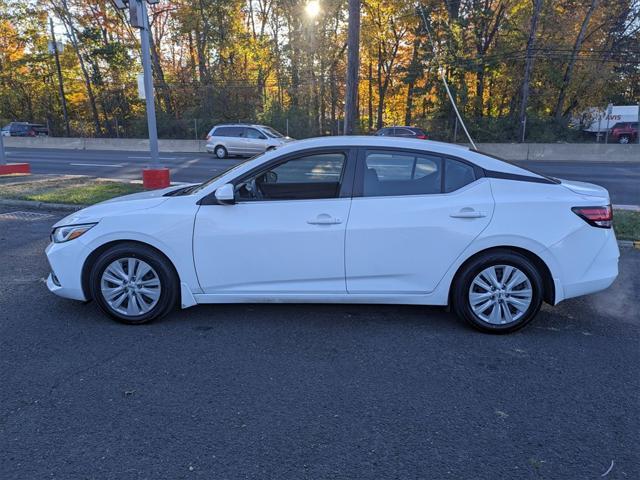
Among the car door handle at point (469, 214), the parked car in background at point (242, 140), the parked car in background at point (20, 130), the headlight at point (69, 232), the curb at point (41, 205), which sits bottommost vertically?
the curb at point (41, 205)

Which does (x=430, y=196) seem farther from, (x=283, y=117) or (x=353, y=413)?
(x=283, y=117)

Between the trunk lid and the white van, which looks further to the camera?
the white van

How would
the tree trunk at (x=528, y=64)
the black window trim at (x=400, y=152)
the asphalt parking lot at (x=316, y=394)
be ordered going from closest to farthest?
the asphalt parking lot at (x=316, y=394)
the black window trim at (x=400, y=152)
the tree trunk at (x=528, y=64)

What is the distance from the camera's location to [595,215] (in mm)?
3871

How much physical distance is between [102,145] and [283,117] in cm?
1196

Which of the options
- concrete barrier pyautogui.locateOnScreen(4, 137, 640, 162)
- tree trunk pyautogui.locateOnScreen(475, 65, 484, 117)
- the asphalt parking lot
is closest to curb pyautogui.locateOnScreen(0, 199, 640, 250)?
the asphalt parking lot

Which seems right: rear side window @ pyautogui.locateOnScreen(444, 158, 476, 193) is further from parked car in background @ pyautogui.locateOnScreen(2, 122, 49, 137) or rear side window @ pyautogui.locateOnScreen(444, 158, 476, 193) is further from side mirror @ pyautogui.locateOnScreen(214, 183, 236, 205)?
parked car in background @ pyautogui.locateOnScreen(2, 122, 49, 137)

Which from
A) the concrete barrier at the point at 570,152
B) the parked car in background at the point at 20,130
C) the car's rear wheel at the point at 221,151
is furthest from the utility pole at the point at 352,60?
the parked car in background at the point at 20,130

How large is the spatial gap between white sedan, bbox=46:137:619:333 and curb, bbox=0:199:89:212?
18.2 ft

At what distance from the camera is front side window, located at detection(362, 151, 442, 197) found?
395 cm

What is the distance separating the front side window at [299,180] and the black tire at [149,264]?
837mm

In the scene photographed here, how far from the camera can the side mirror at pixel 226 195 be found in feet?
12.7

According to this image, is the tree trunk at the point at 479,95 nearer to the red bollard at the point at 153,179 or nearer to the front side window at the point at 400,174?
the red bollard at the point at 153,179

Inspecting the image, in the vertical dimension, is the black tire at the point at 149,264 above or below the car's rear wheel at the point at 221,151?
below
